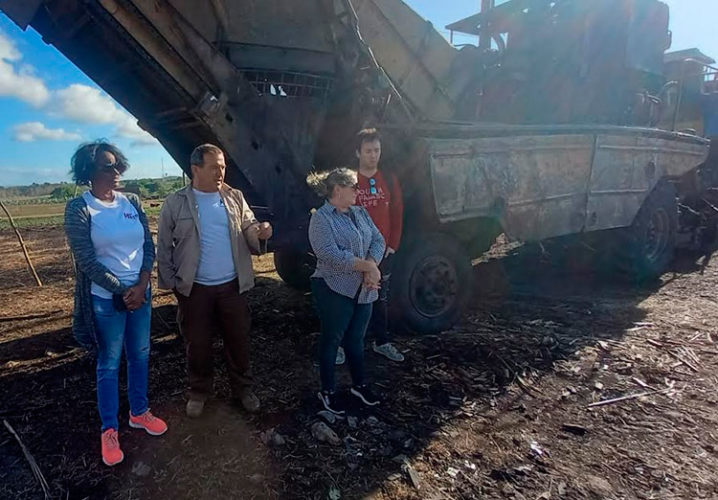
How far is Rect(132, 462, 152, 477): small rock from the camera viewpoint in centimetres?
276

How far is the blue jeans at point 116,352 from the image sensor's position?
2803 millimetres

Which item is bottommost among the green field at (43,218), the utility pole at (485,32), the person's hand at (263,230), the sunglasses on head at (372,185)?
the green field at (43,218)

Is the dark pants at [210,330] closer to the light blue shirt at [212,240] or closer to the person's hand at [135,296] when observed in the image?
the light blue shirt at [212,240]

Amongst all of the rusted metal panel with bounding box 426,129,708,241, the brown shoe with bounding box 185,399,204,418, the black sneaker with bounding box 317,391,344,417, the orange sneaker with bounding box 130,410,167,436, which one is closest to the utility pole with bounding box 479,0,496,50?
the rusted metal panel with bounding box 426,129,708,241

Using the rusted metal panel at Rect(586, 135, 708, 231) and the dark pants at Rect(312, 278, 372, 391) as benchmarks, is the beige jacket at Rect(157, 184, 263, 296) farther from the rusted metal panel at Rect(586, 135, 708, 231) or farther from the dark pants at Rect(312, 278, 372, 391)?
the rusted metal panel at Rect(586, 135, 708, 231)

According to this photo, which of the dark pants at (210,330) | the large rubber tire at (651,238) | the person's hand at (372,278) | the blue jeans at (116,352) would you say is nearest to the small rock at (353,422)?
the dark pants at (210,330)

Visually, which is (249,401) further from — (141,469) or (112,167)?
(112,167)

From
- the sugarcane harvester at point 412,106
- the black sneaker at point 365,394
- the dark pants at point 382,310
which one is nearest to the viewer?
the black sneaker at point 365,394

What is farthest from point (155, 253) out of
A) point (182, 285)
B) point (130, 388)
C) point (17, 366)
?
point (17, 366)

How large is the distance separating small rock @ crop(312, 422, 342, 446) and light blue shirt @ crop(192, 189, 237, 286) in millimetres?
1078

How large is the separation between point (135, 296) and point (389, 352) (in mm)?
2189

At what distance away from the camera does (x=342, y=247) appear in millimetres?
3143

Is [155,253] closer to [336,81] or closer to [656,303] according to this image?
[336,81]

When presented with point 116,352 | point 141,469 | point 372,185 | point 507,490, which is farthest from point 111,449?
point 372,185
